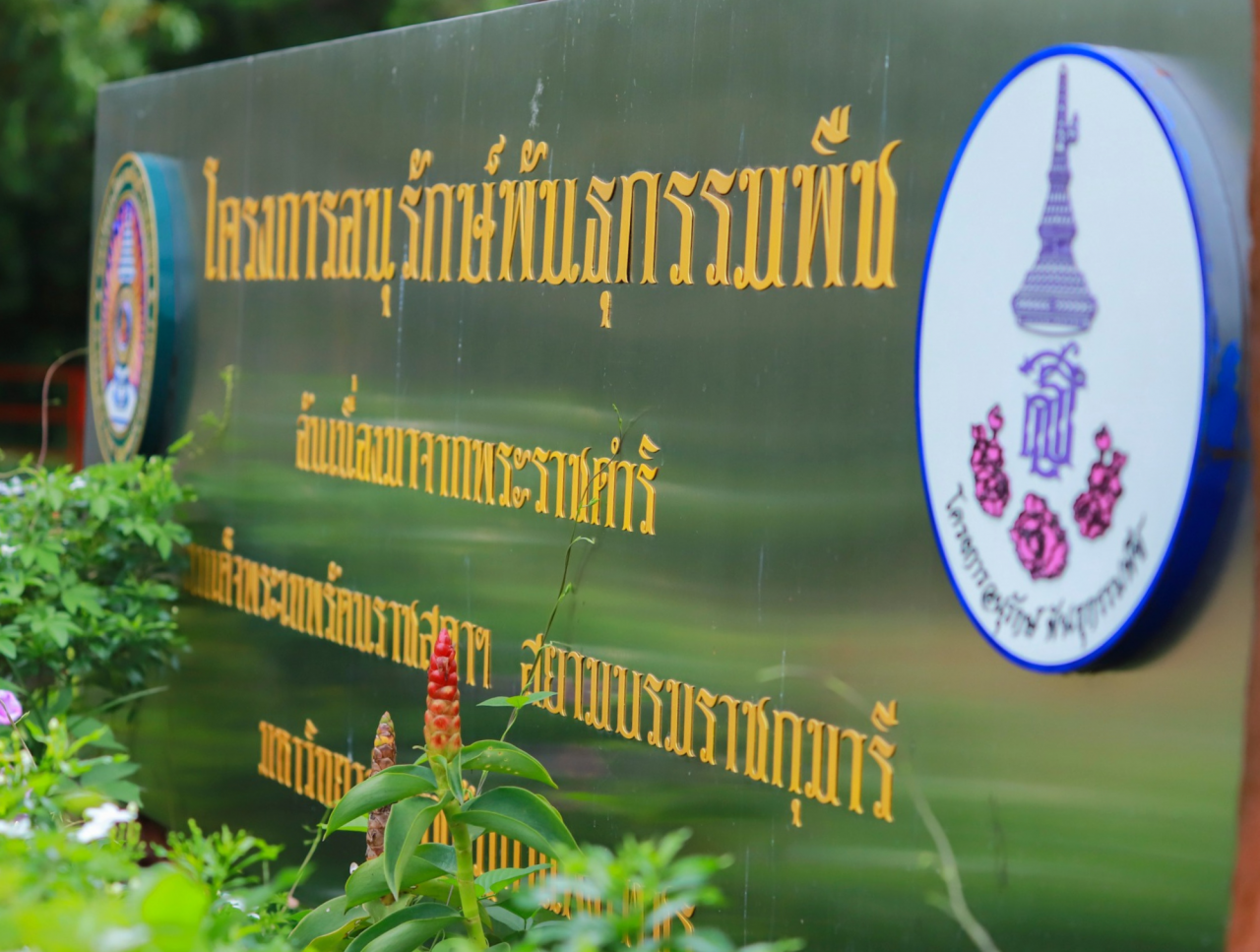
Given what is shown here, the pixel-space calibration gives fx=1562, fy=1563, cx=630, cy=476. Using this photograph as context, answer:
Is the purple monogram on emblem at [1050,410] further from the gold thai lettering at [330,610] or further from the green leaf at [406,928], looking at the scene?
the gold thai lettering at [330,610]

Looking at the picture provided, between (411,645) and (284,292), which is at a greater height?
(284,292)

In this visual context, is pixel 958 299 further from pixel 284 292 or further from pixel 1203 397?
pixel 284 292

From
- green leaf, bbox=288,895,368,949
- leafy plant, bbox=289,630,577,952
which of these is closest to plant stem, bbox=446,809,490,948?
leafy plant, bbox=289,630,577,952

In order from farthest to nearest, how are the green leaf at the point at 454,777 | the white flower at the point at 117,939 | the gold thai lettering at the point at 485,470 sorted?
the gold thai lettering at the point at 485,470, the green leaf at the point at 454,777, the white flower at the point at 117,939

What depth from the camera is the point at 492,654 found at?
11.3 feet

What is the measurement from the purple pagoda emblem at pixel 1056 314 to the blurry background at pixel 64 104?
8.70 metres

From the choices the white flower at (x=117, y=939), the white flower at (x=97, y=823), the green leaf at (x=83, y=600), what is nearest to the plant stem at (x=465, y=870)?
the white flower at (x=97, y=823)

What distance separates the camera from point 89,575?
450cm

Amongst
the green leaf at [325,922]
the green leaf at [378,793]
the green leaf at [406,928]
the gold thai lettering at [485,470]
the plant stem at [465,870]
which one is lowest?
the green leaf at [325,922]

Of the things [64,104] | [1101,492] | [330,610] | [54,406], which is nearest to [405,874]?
[1101,492]

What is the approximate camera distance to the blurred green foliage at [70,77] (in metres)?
10.9

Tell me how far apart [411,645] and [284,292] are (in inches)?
47.2

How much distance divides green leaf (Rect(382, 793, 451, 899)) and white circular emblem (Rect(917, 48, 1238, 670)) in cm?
84

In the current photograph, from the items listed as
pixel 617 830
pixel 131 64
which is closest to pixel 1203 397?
pixel 617 830
